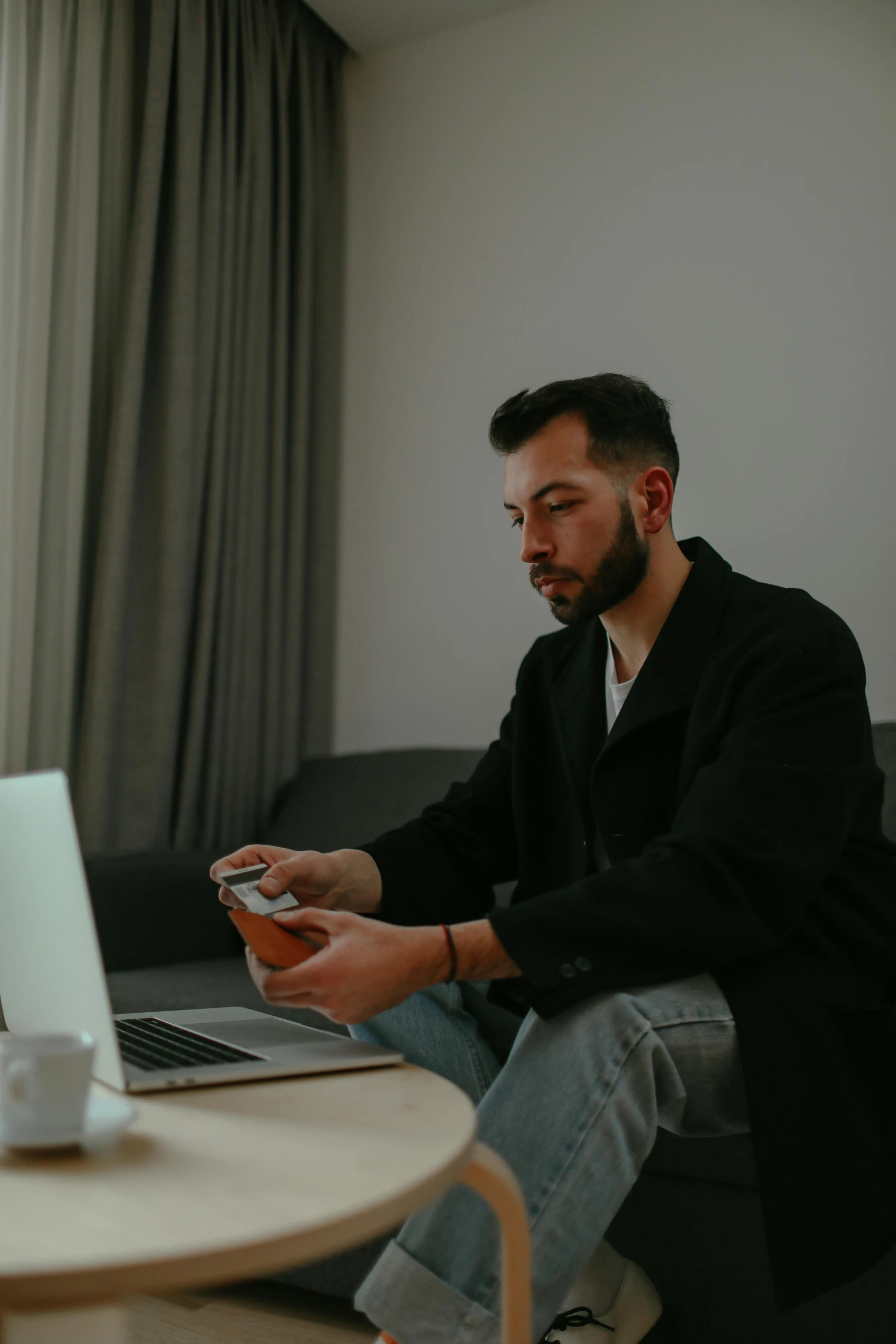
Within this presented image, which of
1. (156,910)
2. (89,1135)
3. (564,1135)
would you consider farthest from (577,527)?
(156,910)

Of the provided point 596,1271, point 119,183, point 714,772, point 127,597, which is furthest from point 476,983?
point 119,183

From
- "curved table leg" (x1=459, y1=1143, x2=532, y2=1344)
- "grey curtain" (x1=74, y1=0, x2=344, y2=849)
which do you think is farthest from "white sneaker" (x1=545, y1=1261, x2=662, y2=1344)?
"grey curtain" (x1=74, y1=0, x2=344, y2=849)

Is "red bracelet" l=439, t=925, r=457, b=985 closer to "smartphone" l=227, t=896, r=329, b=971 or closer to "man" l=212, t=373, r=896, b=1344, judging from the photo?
"man" l=212, t=373, r=896, b=1344

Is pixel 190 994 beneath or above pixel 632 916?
beneath

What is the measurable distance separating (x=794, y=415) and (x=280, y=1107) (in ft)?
6.13

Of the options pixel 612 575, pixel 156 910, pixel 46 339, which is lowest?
pixel 156 910

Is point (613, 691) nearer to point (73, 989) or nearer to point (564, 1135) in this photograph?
point (564, 1135)

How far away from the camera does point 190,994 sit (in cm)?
173

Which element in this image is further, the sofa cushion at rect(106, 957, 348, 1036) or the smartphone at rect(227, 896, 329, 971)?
the sofa cushion at rect(106, 957, 348, 1036)

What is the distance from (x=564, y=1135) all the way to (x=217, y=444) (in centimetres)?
188

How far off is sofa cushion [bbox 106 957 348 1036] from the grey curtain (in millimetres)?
514

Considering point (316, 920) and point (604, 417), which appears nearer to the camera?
point (316, 920)

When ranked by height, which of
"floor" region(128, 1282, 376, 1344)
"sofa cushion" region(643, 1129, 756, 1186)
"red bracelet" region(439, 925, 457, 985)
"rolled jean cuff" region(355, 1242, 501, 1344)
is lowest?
"floor" region(128, 1282, 376, 1344)

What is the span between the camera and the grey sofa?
1.34m
